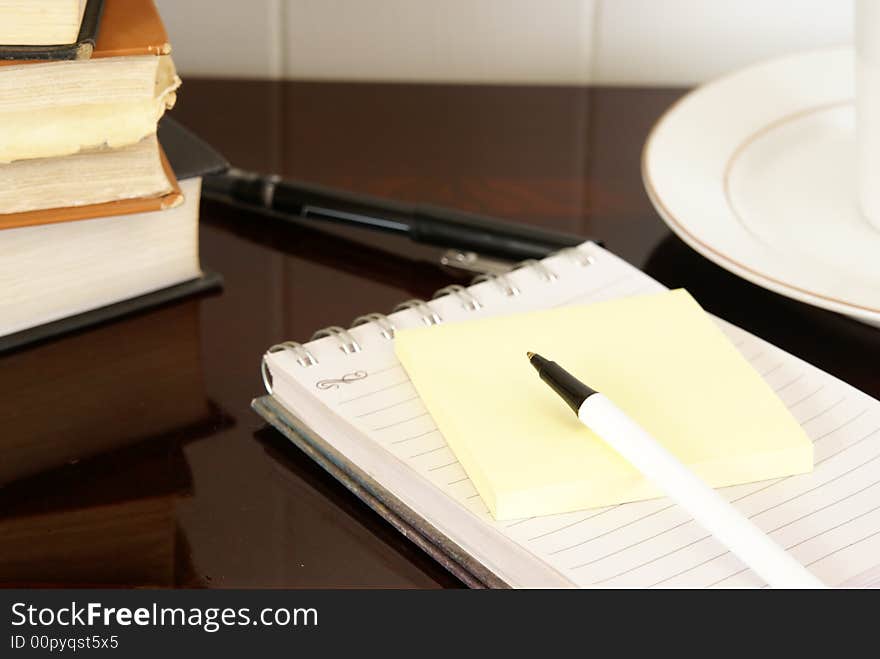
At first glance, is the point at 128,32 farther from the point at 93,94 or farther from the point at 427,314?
the point at 427,314

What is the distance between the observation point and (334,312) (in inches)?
24.9

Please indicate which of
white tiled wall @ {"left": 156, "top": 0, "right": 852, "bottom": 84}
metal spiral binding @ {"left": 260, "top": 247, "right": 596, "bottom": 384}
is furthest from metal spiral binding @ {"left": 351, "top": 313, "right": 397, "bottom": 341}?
white tiled wall @ {"left": 156, "top": 0, "right": 852, "bottom": 84}

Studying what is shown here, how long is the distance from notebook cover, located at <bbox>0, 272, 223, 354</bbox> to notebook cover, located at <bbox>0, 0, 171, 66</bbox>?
0.44 ft

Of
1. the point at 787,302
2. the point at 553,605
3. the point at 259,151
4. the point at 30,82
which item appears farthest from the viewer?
the point at 259,151

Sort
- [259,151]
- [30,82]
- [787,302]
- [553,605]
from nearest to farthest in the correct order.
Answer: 1. [553,605]
2. [30,82]
3. [787,302]
4. [259,151]

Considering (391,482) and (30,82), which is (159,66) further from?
(391,482)

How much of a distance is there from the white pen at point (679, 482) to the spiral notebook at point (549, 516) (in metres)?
0.01

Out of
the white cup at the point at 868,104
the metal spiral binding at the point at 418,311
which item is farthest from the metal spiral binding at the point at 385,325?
the white cup at the point at 868,104

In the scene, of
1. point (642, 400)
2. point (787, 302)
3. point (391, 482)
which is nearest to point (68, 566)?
point (391, 482)

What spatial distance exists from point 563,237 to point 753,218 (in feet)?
0.33

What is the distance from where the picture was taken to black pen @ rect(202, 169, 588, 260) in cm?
A: 65

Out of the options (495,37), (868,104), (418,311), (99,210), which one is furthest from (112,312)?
(495,37)

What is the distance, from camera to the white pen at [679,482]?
0.39 meters

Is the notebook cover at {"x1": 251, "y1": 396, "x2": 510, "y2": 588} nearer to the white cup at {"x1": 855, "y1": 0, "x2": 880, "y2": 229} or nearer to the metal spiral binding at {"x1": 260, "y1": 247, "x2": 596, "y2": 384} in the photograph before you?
the metal spiral binding at {"x1": 260, "y1": 247, "x2": 596, "y2": 384}
